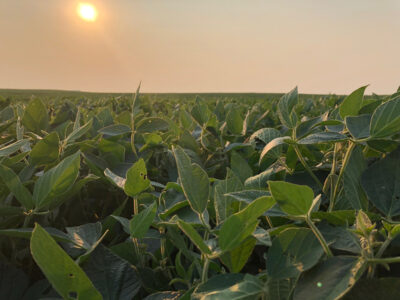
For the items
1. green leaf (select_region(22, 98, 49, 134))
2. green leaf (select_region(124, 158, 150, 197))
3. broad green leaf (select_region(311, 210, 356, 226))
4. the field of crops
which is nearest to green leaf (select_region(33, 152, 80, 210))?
the field of crops

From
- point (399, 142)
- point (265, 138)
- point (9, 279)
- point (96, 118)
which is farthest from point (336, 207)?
point (96, 118)

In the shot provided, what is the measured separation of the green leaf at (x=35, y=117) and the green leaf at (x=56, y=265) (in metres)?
1.08

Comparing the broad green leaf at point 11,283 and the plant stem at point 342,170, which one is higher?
the plant stem at point 342,170

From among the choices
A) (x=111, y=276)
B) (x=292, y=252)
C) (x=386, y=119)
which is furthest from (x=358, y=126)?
(x=111, y=276)

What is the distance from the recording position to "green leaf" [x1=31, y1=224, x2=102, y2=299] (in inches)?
19.0

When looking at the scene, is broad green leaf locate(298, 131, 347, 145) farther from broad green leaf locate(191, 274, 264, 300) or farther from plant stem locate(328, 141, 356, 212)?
broad green leaf locate(191, 274, 264, 300)

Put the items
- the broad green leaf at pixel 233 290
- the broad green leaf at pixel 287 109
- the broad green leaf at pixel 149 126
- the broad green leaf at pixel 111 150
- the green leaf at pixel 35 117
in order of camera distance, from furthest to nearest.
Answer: the green leaf at pixel 35 117 → the broad green leaf at pixel 149 126 → the broad green leaf at pixel 111 150 → the broad green leaf at pixel 287 109 → the broad green leaf at pixel 233 290

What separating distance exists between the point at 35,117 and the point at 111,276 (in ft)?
3.36

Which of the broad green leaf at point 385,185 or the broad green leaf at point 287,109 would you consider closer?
the broad green leaf at point 385,185

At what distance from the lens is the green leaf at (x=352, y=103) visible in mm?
810

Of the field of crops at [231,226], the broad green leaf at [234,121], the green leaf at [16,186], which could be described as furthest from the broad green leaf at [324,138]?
the broad green leaf at [234,121]

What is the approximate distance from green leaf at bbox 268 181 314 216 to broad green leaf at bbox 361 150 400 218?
199mm

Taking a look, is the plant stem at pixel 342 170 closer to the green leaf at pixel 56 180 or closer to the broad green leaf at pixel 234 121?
the green leaf at pixel 56 180

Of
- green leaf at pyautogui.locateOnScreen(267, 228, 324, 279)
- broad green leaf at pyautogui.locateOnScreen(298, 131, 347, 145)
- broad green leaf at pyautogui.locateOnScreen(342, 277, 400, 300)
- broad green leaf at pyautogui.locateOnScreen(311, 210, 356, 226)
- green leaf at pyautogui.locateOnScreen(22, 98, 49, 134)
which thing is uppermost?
green leaf at pyautogui.locateOnScreen(22, 98, 49, 134)
